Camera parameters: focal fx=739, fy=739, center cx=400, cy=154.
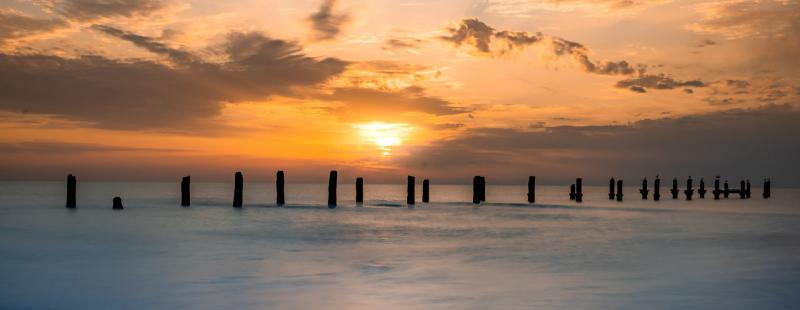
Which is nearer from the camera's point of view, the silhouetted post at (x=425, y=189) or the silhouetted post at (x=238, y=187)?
the silhouetted post at (x=238, y=187)

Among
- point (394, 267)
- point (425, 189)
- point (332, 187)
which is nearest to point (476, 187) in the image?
point (425, 189)

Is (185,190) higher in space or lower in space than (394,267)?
higher

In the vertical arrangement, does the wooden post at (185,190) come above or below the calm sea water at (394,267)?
above

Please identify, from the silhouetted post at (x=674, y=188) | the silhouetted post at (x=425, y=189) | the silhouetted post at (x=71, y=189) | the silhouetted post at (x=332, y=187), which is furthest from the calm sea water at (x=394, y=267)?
the silhouetted post at (x=674, y=188)

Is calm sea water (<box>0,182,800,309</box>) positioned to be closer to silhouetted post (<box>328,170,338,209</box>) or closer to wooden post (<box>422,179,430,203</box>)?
silhouetted post (<box>328,170,338,209</box>)

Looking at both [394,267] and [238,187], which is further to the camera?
[238,187]

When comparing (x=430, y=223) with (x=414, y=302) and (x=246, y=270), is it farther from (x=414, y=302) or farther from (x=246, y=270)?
(x=414, y=302)

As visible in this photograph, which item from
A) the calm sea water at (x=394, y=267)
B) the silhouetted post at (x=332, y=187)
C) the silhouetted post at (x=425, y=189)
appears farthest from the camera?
the silhouetted post at (x=425, y=189)

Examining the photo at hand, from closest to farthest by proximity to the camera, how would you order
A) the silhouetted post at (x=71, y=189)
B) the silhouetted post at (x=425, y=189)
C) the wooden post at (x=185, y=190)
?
the silhouetted post at (x=71, y=189) < the wooden post at (x=185, y=190) < the silhouetted post at (x=425, y=189)

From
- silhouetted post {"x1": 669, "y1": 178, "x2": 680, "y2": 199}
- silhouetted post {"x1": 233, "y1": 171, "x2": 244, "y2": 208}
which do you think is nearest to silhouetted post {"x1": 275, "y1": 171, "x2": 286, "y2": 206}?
silhouetted post {"x1": 233, "y1": 171, "x2": 244, "y2": 208}

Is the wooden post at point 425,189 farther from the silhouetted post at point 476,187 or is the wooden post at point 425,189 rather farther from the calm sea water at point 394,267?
the calm sea water at point 394,267

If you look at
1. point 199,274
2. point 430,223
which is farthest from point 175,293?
point 430,223

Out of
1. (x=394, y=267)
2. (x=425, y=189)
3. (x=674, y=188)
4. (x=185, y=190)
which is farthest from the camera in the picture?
(x=674, y=188)

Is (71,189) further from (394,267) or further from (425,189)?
(394,267)
